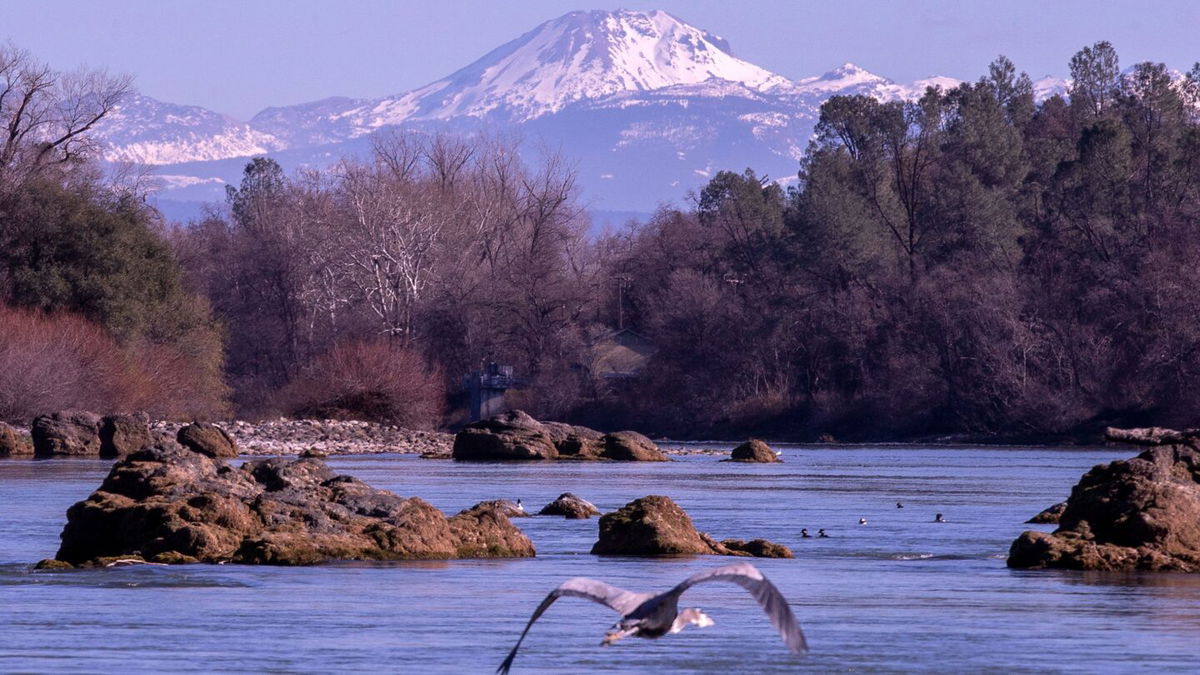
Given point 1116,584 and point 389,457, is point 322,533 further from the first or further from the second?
point 389,457

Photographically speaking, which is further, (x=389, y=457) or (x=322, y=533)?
(x=389, y=457)

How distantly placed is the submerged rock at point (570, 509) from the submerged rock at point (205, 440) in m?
21.3

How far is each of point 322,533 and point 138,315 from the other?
46.9 meters

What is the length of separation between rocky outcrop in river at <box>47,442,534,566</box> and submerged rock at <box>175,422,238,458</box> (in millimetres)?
26220

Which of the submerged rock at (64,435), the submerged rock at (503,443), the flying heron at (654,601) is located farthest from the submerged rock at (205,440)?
the flying heron at (654,601)

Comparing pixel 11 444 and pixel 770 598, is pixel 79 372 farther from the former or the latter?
pixel 770 598

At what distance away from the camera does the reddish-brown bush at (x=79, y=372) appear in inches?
2462

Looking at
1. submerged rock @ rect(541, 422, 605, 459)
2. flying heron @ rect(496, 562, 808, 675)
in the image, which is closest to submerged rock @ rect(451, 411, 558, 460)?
submerged rock @ rect(541, 422, 605, 459)

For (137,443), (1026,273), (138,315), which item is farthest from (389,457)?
(1026,273)

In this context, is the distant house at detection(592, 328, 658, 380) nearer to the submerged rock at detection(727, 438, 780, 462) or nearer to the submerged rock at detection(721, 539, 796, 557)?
the submerged rock at detection(727, 438, 780, 462)

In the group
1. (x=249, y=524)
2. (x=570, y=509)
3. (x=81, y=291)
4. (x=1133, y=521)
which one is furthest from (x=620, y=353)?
(x=1133, y=521)

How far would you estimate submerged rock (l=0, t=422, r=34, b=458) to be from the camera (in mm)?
56000

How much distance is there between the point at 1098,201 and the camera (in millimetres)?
83125

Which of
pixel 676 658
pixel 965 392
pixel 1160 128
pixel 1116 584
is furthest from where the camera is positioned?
pixel 1160 128
